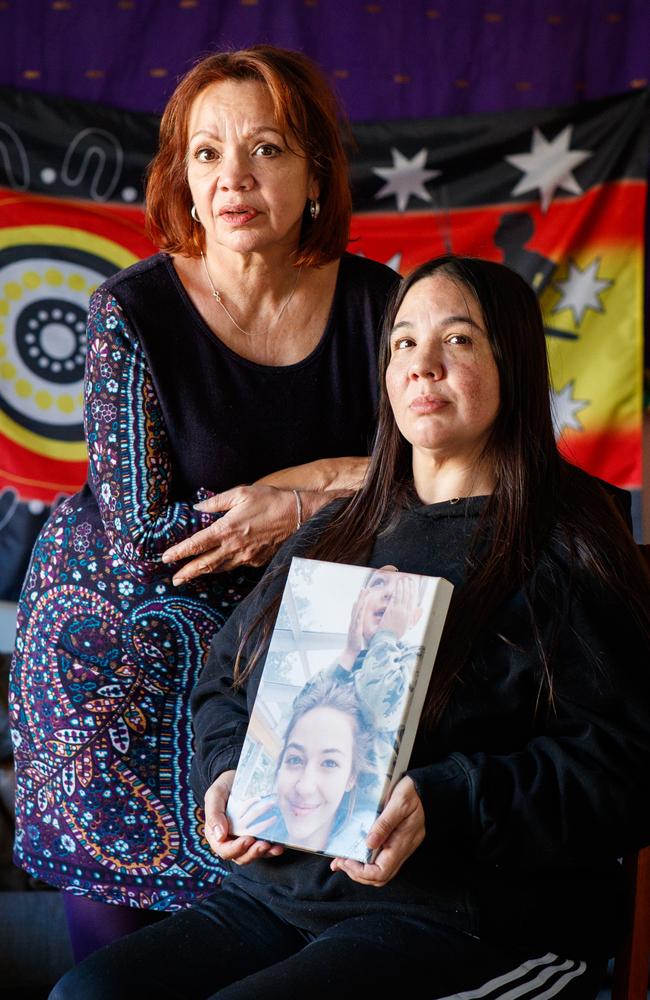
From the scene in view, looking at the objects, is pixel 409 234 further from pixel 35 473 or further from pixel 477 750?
pixel 477 750

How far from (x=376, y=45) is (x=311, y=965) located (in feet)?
8.65

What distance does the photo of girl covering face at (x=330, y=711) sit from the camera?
1.21m

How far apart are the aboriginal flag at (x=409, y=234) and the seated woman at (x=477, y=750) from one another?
1712 millimetres

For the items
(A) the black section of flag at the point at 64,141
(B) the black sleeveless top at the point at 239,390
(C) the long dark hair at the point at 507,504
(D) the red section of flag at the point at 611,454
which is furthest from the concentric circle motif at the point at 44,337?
(C) the long dark hair at the point at 507,504

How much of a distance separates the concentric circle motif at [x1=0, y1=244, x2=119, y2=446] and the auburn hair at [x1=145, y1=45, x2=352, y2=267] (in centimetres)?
143

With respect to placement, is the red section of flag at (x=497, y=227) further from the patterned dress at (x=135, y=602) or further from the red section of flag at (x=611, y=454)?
the patterned dress at (x=135, y=602)

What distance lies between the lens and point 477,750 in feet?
4.40

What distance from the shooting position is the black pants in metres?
1.21

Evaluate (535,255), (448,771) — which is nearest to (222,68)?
(448,771)

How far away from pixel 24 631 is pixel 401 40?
6.85ft

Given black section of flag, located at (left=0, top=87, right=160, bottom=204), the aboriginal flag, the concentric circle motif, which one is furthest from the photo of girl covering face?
black section of flag, located at (left=0, top=87, right=160, bottom=204)

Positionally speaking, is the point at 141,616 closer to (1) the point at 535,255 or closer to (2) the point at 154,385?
(2) the point at 154,385

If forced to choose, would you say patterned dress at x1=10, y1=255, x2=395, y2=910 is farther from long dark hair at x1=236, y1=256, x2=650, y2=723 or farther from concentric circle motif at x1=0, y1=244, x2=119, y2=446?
concentric circle motif at x1=0, y1=244, x2=119, y2=446

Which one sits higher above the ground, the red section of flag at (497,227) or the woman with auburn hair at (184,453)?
the red section of flag at (497,227)
